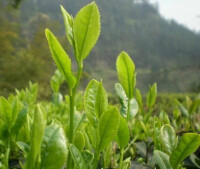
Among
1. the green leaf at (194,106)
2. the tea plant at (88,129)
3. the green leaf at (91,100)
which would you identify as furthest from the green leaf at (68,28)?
the green leaf at (194,106)

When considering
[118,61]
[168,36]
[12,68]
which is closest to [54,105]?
[118,61]

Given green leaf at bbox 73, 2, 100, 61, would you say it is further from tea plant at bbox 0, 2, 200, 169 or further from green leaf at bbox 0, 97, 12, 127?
green leaf at bbox 0, 97, 12, 127

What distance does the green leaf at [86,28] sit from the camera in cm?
58

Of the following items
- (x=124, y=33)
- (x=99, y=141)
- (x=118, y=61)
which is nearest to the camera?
(x=99, y=141)

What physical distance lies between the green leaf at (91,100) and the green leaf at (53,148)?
194 mm

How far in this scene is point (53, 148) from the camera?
0.47 metres

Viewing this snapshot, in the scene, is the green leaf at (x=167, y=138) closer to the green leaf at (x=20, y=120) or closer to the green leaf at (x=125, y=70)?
the green leaf at (x=125, y=70)

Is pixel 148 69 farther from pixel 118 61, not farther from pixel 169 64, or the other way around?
pixel 118 61

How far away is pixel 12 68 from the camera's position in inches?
718

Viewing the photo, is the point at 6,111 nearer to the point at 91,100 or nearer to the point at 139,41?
the point at 91,100

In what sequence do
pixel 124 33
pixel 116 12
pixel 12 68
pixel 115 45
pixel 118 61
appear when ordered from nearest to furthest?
pixel 118 61 < pixel 12 68 < pixel 115 45 < pixel 124 33 < pixel 116 12

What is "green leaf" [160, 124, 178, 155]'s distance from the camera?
2.23 ft

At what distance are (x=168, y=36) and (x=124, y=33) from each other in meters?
15.8

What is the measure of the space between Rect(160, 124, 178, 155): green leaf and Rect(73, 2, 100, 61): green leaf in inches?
11.5
